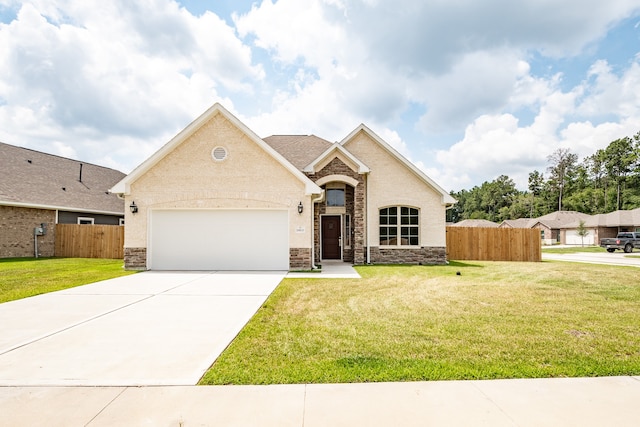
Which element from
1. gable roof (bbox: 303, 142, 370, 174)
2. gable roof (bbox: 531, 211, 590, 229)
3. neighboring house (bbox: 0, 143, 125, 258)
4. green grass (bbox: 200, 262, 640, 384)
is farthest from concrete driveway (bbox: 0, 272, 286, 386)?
gable roof (bbox: 531, 211, 590, 229)

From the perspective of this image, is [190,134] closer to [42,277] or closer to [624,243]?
[42,277]

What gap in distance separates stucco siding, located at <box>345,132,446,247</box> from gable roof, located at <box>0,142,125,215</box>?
16549 millimetres

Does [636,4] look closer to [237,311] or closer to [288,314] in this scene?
[288,314]

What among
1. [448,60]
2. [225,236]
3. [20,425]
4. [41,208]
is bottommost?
[20,425]

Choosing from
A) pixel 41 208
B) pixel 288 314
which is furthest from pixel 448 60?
pixel 41 208

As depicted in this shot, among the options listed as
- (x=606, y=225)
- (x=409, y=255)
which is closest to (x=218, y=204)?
(x=409, y=255)

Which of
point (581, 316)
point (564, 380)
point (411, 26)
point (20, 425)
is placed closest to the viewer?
point (20, 425)

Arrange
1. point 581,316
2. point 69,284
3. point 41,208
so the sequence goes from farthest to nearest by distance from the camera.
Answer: point 41,208
point 69,284
point 581,316

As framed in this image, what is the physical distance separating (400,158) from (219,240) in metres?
9.00

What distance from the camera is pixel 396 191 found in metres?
16.4

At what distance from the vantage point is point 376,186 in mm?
16375

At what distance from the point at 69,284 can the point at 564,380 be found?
11.3 metres

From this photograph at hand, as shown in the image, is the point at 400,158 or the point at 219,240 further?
the point at 400,158

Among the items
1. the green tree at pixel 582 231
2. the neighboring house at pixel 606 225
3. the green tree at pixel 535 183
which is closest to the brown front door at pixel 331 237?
the green tree at pixel 582 231
